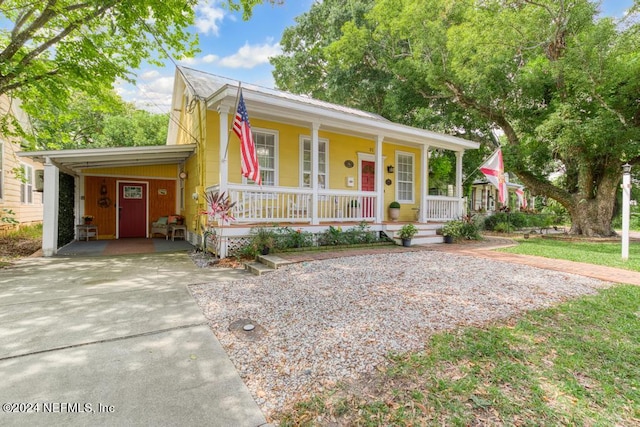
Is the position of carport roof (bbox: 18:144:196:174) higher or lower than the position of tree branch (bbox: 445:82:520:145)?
lower

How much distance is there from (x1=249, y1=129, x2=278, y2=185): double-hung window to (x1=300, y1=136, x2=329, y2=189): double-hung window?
34.7 inches

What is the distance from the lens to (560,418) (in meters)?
1.72

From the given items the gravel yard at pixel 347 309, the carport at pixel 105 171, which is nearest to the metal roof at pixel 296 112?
the carport at pixel 105 171

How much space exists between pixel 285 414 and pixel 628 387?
237cm

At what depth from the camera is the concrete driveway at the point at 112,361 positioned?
179 centimetres

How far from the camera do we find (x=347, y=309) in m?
3.44

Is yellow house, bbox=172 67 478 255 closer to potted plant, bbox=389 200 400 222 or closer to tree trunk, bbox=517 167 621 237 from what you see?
potted plant, bbox=389 200 400 222

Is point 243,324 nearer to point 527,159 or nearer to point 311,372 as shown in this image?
point 311,372

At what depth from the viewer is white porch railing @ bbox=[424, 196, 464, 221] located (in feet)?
33.1

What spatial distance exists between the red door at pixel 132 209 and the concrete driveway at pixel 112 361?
7150mm

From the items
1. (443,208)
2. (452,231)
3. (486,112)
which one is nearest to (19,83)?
(452,231)

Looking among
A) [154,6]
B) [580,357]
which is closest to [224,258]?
[580,357]

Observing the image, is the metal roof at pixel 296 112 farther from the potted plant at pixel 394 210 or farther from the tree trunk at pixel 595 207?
the tree trunk at pixel 595 207

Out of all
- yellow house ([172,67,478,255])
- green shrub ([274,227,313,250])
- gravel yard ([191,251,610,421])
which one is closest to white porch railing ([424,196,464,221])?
yellow house ([172,67,478,255])
